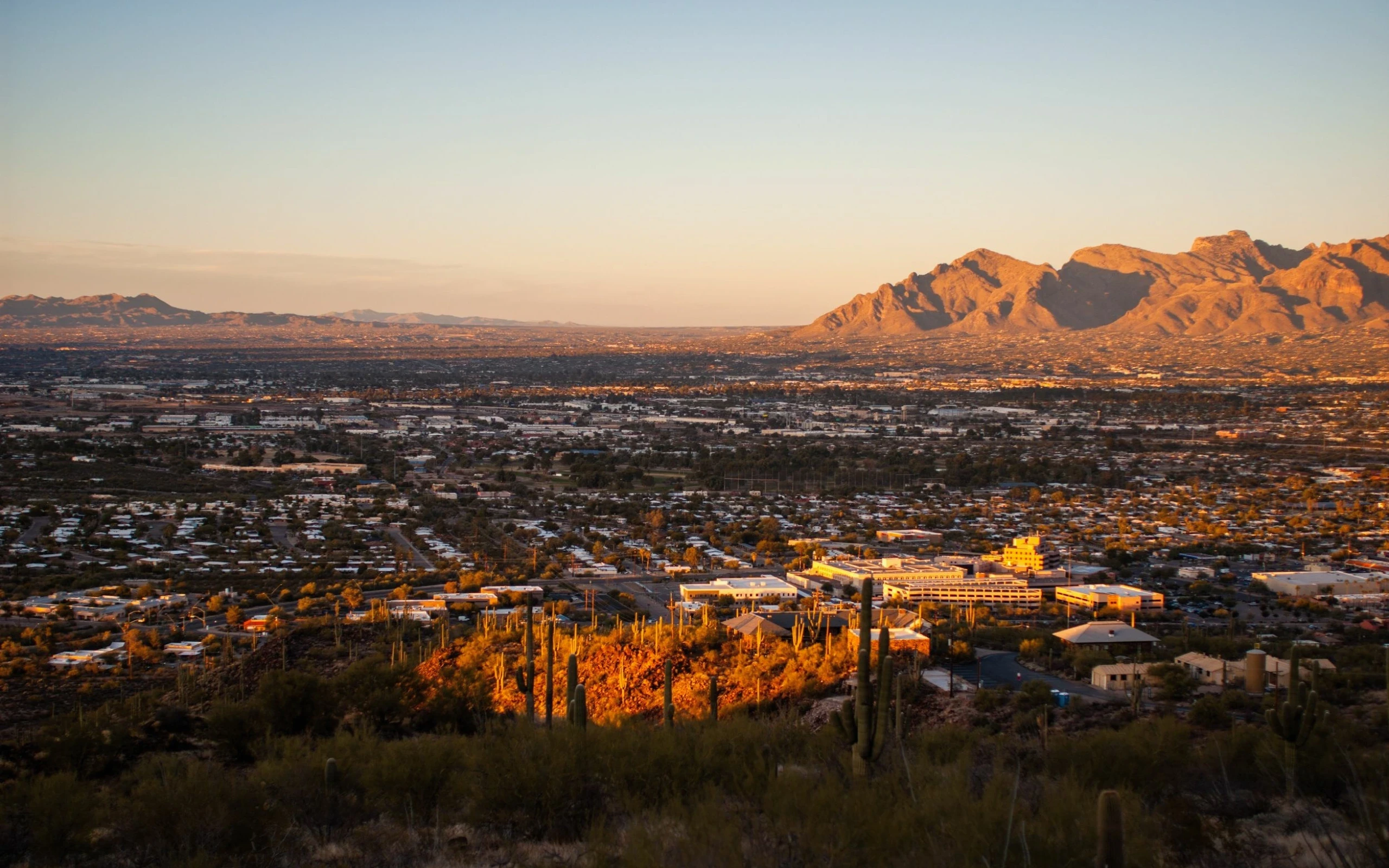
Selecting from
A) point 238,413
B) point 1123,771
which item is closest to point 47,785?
point 1123,771

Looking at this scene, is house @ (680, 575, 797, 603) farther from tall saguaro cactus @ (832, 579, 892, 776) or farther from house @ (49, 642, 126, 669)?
tall saguaro cactus @ (832, 579, 892, 776)

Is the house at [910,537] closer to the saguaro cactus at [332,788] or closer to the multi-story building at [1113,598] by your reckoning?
the multi-story building at [1113,598]

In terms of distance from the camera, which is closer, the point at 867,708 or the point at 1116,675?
the point at 867,708

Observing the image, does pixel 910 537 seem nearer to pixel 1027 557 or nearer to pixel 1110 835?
pixel 1027 557

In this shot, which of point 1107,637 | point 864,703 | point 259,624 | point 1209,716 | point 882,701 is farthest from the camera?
point 259,624

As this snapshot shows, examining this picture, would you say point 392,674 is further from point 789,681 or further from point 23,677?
point 23,677

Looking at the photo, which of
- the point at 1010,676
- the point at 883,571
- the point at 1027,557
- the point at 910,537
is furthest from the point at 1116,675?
the point at 910,537

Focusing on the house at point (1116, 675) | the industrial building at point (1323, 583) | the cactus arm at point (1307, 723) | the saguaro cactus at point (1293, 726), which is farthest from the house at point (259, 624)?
the industrial building at point (1323, 583)

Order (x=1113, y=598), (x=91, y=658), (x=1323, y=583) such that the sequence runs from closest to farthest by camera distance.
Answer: (x=91, y=658) → (x=1113, y=598) → (x=1323, y=583)
